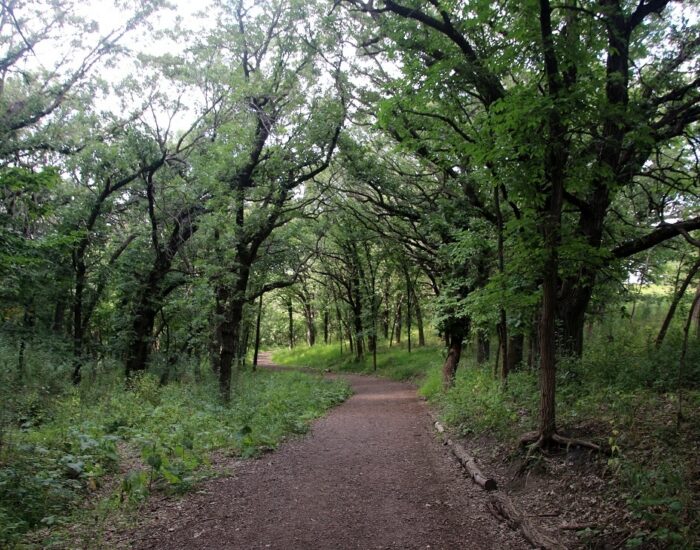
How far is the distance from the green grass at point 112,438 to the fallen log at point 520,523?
387cm

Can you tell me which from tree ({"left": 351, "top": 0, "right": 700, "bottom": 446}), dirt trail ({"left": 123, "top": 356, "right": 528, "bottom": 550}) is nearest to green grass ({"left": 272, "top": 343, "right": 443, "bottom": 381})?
dirt trail ({"left": 123, "top": 356, "right": 528, "bottom": 550})

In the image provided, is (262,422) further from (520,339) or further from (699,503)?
(699,503)

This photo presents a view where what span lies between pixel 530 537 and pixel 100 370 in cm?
1615

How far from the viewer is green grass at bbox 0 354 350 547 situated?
16.7 feet

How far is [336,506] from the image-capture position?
5.62 metres

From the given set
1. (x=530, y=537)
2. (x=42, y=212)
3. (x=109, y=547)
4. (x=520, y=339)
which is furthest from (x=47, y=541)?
(x=520, y=339)

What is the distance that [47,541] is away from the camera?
4316 millimetres

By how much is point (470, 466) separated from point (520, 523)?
6.62 ft

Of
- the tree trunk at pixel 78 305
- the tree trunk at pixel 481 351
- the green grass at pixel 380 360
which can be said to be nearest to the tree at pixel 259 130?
the tree trunk at pixel 78 305

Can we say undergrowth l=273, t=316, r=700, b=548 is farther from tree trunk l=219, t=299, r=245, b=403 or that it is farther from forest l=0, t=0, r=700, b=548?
tree trunk l=219, t=299, r=245, b=403

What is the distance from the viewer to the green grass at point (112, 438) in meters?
Result: 5.10

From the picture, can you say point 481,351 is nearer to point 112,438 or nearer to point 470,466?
point 470,466

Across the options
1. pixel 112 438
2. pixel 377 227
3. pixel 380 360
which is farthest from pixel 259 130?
pixel 380 360

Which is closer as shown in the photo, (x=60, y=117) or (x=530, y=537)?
(x=530, y=537)
